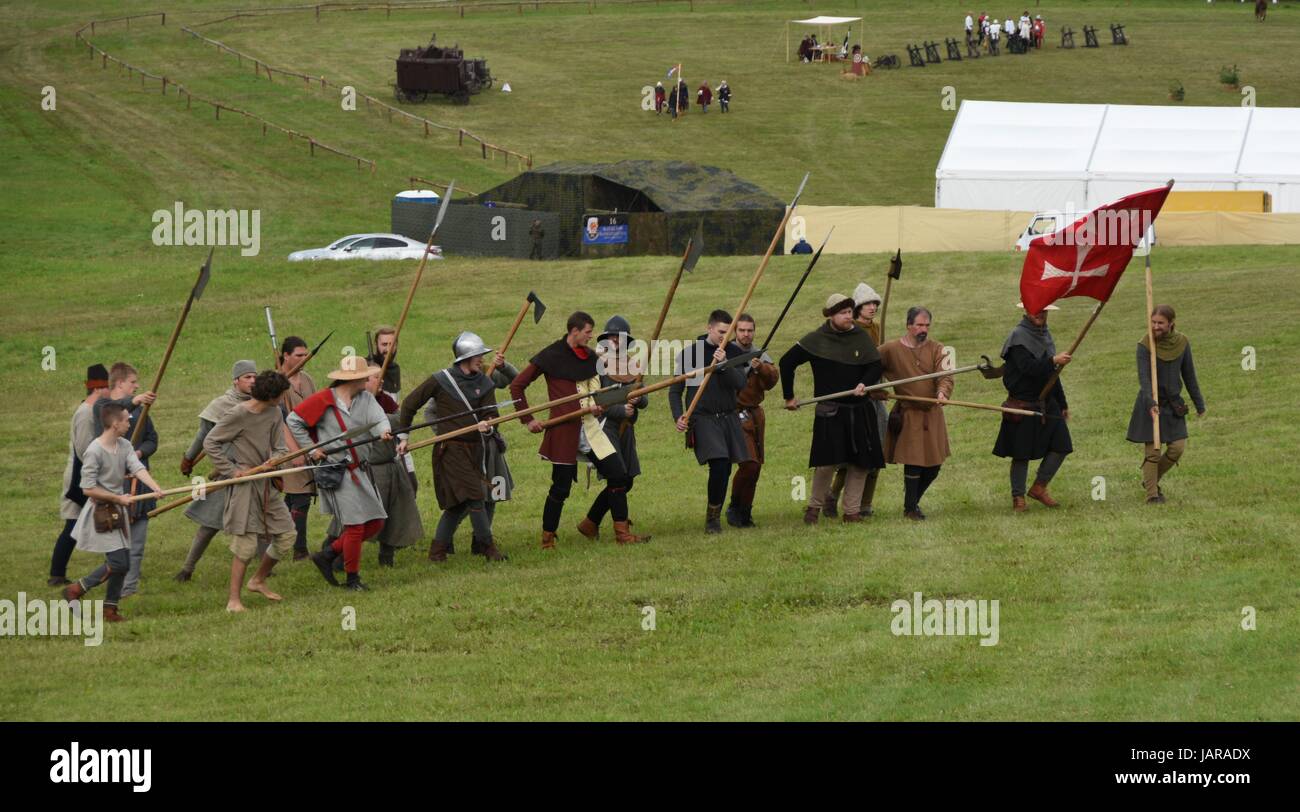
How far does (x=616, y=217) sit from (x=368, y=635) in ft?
80.5

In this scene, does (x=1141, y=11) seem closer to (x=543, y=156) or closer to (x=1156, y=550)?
(x=543, y=156)

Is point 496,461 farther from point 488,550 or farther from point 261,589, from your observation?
point 261,589

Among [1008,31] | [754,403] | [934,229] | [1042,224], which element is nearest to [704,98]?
[1008,31]

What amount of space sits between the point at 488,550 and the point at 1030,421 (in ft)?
16.4

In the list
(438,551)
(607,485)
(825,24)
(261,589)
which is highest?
(825,24)

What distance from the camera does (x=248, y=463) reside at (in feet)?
39.3

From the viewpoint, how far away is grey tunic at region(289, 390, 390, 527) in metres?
12.0

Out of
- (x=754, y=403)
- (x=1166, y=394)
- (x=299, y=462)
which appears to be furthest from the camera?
(x=1166, y=394)

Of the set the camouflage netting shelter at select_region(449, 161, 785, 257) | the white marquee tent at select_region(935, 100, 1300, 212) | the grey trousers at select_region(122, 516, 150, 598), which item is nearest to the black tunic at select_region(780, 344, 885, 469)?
the grey trousers at select_region(122, 516, 150, 598)

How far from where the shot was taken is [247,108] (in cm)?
5859

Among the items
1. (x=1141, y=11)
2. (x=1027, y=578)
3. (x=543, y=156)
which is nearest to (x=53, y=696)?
(x=1027, y=578)

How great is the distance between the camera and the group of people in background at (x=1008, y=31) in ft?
230

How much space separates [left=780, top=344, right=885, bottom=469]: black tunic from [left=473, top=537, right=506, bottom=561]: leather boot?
2.80 meters

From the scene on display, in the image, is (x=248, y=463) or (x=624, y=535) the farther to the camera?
(x=624, y=535)
